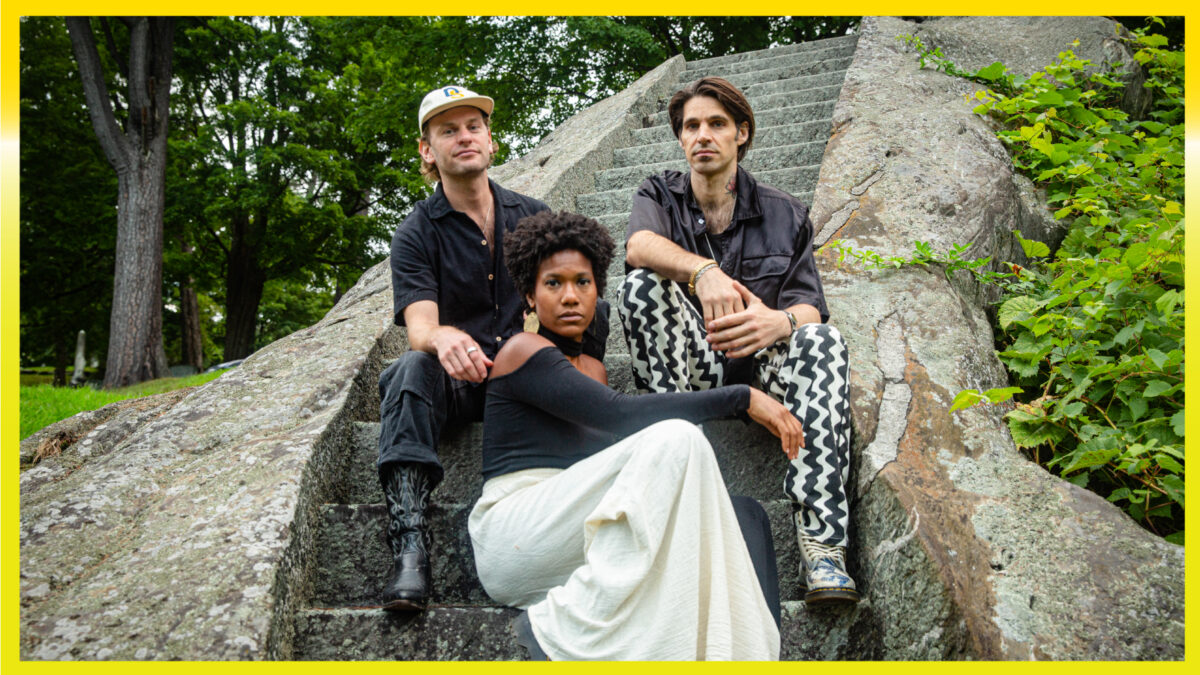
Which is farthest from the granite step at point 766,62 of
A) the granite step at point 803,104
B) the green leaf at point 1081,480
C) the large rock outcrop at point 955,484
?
the green leaf at point 1081,480

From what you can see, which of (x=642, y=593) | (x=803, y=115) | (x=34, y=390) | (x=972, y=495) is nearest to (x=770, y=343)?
(x=972, y=495)

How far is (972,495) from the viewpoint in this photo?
210 cm

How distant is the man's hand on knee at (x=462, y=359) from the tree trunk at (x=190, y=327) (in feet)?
42.5

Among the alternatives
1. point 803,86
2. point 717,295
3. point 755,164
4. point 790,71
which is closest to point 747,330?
point 717,295

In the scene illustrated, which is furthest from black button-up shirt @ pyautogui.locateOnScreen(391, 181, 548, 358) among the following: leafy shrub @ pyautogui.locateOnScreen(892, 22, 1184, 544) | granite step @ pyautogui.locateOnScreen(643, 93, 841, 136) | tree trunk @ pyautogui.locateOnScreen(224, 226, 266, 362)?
tree trunk @ pyautogui.locateOnScreen(224, 226, 266, 362)

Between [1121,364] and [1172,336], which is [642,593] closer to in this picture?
[1121,364]

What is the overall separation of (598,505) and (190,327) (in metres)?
14.7

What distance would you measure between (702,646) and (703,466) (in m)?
0.38

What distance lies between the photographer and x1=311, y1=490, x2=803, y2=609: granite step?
2.24 metres

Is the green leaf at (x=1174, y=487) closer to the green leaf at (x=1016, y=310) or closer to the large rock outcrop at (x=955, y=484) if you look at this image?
the large rock outcrop at (x=955, y=484)

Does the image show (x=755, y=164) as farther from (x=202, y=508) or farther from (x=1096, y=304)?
Result: (x=202, y=508)

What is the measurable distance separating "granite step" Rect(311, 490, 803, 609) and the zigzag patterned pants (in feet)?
0.72

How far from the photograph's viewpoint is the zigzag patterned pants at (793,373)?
6.98 ft

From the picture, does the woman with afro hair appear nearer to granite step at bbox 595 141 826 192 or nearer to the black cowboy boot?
the black cowboy boot
